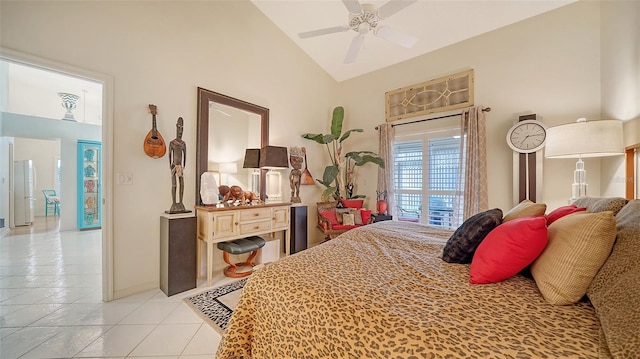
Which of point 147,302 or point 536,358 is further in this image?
point 147,302

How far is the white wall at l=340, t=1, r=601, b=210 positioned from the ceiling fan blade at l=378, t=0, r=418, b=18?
1.55 meters

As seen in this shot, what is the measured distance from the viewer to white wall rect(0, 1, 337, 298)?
190cm

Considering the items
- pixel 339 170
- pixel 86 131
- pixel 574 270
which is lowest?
pixel 574 270

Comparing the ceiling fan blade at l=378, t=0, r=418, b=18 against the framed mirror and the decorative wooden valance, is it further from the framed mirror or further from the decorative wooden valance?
the framed mirror

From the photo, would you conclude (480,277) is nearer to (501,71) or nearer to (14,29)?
(501,71)

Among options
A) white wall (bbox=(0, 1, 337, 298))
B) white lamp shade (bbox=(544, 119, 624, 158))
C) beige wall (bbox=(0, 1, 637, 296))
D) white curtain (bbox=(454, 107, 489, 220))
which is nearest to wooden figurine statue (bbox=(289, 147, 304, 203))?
beige wall (bbox=(0, 1, 637, 296))

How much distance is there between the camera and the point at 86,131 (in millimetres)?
5094

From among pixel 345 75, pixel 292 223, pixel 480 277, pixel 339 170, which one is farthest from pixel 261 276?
pixel 345 75

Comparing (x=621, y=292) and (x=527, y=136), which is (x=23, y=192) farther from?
(x=527, y=136)

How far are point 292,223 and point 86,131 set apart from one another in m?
5.50

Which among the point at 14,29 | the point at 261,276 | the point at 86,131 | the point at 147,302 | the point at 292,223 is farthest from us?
the point at 86,131

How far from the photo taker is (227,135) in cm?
303

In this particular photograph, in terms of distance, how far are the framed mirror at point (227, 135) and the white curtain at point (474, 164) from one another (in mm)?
2935

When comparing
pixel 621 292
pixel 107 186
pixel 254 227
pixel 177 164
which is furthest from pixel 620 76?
pixel 107 186
